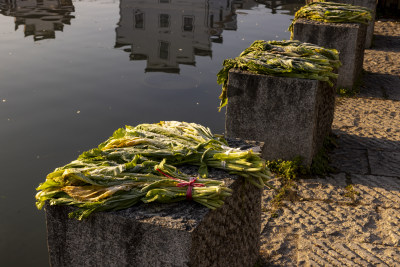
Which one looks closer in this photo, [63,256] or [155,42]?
[63,256]

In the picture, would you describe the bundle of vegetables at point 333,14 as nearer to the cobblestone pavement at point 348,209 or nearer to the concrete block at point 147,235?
the cobblestone pavement at point 348,209

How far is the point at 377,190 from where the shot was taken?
629 centimetres

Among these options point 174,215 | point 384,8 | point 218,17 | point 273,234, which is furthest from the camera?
point 218,17

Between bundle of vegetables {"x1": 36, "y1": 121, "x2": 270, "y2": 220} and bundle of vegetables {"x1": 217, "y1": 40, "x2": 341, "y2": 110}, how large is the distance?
7.79 feet

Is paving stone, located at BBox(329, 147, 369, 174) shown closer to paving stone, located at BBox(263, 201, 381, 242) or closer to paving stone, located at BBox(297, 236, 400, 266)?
paving stone, located at BBox(263, 201, 381, 242)

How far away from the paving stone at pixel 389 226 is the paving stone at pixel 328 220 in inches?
2.7

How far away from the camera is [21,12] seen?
24.4m

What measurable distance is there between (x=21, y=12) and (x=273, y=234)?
22229 millimetres

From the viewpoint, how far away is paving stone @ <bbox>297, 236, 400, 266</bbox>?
4.86m

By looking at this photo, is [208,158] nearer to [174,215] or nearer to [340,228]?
[174,215]

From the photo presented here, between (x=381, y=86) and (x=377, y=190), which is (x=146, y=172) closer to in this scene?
(x=377, y=190)

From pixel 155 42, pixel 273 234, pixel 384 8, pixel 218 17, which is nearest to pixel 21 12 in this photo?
pixel 155 42

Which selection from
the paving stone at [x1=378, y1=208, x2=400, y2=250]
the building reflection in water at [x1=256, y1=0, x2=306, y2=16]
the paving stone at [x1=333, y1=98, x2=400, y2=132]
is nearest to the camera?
the paving stone at [x1=378, y1=208, x2=400, y2=250]

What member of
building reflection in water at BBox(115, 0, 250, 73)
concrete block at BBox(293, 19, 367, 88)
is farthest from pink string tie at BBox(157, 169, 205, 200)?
building reflection in water at BBox(115, 0, 250, 73)
